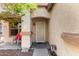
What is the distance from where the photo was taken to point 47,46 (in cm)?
299

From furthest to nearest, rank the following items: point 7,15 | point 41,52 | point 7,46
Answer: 1. point 41,52
2. point 7,46
3. point 7,15

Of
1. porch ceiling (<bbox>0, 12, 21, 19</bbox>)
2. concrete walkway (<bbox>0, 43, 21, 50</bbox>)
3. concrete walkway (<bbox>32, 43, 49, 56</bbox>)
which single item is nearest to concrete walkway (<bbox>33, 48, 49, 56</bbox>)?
concrete walkway (<bbox>32, 43, 49, 56</bbox>)

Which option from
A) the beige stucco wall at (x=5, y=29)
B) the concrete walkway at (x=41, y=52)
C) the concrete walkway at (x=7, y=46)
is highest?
the beige stucco wall at (x=5, y=29)

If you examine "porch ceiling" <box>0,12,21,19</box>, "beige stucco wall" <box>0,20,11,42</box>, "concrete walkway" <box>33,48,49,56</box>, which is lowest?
"concrete walkway" <box>33,48,49,56</box>

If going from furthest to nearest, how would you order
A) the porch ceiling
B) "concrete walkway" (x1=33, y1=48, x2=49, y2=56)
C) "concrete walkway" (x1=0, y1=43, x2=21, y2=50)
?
1. "concrete walkway" (x1=33, y1=48, x2=49, y2=56)
2. "concrete walkway" (x1=0, y1=43, x2=21, y2=50)
3. the porch ceiling

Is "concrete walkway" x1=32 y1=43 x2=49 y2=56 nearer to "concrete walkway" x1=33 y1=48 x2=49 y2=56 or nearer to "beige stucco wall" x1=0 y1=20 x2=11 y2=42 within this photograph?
"concrete walkway" x1=33 y1=48 x2=49 y2=56

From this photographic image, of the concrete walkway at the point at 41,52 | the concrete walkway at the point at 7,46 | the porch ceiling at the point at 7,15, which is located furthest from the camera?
the concrete walkway at the point at 41,52

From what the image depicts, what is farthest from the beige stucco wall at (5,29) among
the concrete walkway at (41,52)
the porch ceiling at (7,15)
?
the concrete walkway at (41,52)

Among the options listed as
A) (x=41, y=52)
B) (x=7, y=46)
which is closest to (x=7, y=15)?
(x=7, y=46)

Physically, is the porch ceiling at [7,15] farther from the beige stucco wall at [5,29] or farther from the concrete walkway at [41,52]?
the concrete walkway at [41,52]

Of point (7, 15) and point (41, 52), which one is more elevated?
point (7, 15)

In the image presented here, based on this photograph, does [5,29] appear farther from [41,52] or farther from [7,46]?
[41,52]

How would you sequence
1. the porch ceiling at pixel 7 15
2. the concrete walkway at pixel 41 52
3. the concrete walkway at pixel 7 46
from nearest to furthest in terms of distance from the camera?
the porch ceiling at pixel 7 15
the concrete walkway at pixel 7 46
the concrete walkway at pixel 41 52

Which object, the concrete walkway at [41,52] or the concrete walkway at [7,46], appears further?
the concrete walkway at [41,52]
